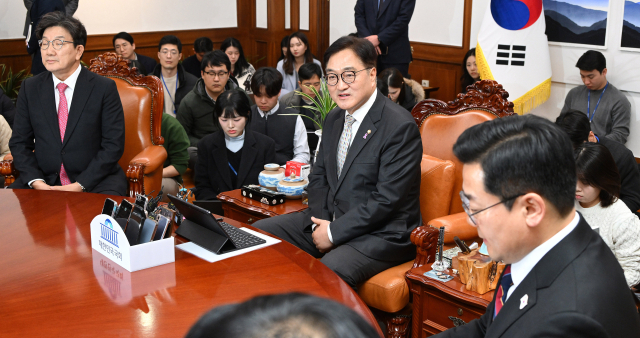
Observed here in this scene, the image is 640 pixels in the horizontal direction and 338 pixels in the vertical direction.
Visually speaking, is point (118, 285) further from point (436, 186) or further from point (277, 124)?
point (277, 124)

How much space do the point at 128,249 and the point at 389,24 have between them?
3.99 m

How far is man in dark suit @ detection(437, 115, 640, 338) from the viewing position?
3.53ft

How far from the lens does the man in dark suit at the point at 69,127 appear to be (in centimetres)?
303

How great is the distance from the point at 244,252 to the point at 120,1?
6475mm

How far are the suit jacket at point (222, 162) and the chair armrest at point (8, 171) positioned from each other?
100 centimetres

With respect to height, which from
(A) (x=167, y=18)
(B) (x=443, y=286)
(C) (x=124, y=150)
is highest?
(A) (x=167, y=18)

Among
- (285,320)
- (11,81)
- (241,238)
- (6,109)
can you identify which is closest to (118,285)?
(241,238)

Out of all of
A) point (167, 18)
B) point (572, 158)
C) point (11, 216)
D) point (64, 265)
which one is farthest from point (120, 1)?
point (572, 158)

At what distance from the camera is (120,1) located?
7.37 metres

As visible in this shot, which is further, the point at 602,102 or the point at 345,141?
the point at 602,102

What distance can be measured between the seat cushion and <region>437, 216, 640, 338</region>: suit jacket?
1065 mm

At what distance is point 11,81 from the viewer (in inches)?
247

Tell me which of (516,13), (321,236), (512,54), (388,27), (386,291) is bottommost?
(386,291)

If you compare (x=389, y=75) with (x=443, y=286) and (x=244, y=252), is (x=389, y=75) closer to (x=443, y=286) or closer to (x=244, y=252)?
(x=443, y=286)
